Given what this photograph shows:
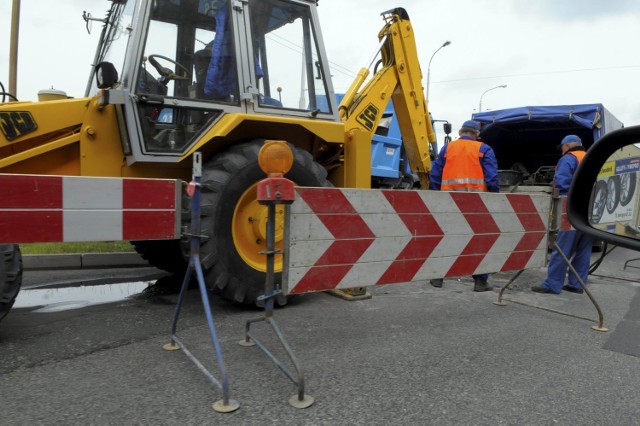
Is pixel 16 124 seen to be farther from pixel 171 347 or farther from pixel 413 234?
pixel 413 234

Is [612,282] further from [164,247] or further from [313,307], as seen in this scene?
[164,247]

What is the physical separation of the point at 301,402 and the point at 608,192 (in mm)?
1794

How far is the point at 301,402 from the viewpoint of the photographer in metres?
2.49

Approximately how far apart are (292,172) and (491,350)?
221cm

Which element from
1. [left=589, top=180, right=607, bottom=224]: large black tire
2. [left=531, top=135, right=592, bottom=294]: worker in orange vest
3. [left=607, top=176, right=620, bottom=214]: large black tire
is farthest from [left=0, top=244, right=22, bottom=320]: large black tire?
[left=531, top=135, right=592, bottom=294]: worker in orange vest

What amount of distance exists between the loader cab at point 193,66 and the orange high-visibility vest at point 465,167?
1675 mm

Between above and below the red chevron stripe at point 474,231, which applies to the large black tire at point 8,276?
below

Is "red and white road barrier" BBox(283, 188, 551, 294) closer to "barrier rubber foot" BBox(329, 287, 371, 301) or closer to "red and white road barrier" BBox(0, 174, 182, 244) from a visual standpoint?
"red and white road barrier" BBox(0, 174, 182, 244)

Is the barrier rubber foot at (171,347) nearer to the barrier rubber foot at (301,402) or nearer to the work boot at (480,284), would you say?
the barrier rubber foot at (301,402)

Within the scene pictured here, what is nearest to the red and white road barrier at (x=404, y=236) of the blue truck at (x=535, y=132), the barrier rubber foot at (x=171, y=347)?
the barrier rubber foot at (x=171, y=347)

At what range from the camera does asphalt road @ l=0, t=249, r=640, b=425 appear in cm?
241

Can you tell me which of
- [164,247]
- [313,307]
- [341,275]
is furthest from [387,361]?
[164,247]

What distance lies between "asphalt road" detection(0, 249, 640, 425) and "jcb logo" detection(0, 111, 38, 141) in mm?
1509

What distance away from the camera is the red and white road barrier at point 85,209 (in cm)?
240
